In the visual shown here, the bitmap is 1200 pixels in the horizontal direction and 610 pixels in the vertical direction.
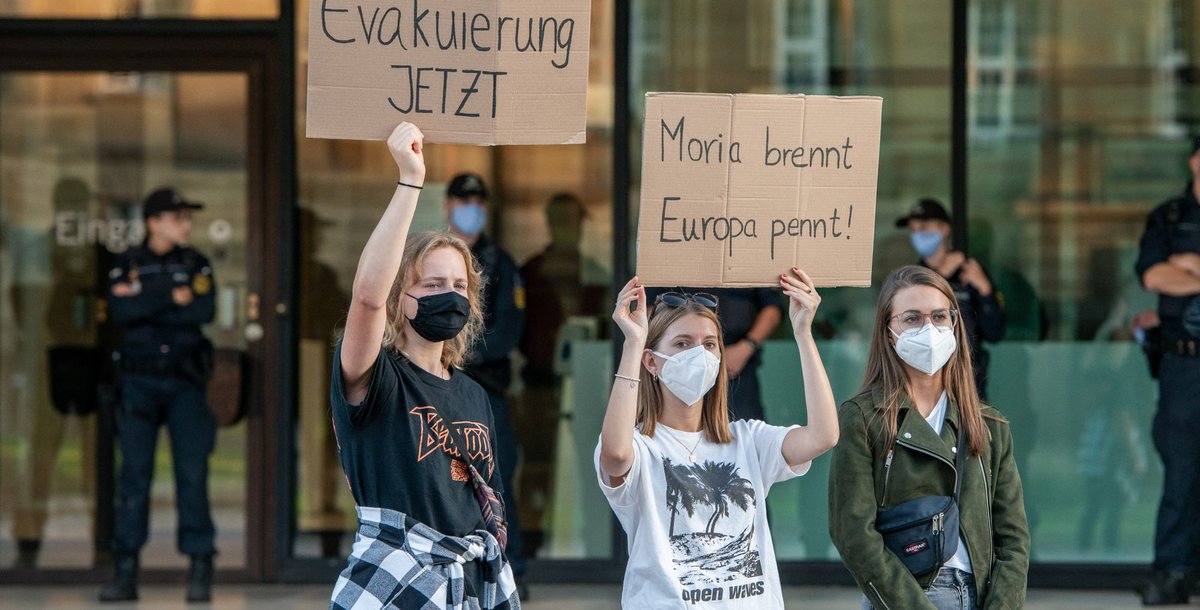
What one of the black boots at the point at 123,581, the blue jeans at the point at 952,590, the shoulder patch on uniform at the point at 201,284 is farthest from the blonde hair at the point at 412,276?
the black boots at the point at 123,581

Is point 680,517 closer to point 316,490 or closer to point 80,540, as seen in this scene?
point 316,490

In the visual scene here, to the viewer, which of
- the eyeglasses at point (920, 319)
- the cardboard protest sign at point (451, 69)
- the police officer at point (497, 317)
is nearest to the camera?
the cardboard protest sign at point (451, 69)

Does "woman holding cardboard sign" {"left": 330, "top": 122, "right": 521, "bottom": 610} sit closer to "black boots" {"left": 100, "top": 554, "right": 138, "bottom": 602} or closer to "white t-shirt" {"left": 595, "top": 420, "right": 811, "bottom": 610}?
"white t-shirt" {"left": 595, "top": 420, "right": 811, "bottom": 610}

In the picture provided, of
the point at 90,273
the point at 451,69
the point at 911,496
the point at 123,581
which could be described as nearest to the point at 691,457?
the point at 911,496

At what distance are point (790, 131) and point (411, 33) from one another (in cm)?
105

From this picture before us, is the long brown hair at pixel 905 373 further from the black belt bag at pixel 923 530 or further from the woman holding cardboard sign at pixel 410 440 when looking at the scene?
the woman holding cardboard sign at pixel 410 440

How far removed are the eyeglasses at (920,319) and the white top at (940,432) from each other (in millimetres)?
189

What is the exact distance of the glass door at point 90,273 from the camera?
7703 mm

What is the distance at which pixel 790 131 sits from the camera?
13.6 feet

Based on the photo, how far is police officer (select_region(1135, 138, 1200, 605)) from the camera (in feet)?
21.8

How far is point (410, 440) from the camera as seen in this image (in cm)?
341

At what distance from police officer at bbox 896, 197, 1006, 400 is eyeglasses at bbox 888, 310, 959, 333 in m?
2.97

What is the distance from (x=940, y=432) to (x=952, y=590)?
1.34 ft

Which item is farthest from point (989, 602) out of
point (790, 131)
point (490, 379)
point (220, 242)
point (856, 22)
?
point (220, 242)
